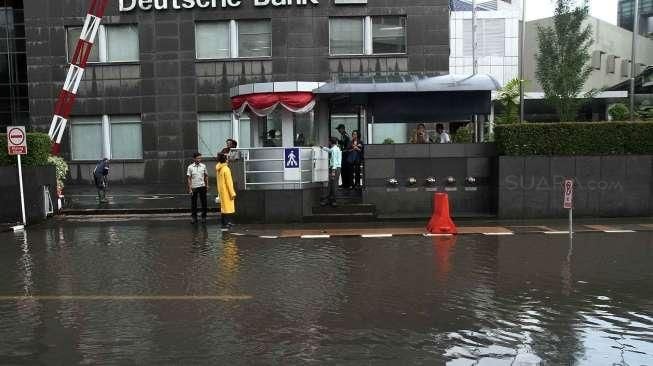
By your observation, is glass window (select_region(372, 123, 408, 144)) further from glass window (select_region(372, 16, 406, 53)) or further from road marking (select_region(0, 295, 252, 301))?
road marking (select_region(0, 295, 252, 301))

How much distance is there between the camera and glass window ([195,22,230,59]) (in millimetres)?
26000

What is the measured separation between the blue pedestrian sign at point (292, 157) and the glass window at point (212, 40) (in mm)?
13150

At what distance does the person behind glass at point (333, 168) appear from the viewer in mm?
14523

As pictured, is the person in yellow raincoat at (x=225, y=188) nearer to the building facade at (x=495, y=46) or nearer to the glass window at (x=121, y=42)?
the glass window at (x=121, y=42)

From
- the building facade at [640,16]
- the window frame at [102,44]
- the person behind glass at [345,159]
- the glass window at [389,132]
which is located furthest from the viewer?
the building facade at [640,16]

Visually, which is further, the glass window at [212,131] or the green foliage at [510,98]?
the green foliage at [510,98]

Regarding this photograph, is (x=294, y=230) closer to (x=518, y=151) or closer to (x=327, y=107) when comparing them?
(x=327, y=107)

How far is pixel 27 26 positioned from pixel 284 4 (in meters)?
11.2

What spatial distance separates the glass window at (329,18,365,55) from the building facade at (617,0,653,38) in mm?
15335

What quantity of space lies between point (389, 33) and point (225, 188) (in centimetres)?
1464

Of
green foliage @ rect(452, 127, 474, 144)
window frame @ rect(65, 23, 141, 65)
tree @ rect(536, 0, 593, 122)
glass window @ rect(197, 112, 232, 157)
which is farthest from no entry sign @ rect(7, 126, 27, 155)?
tree @ rect(536, 0, 593, 122)

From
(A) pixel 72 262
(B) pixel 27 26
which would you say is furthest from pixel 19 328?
(B) pixel 27 26

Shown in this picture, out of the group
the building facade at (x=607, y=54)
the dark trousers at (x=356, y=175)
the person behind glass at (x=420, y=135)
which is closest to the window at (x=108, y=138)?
the dark trousers at (x=356, y=175)

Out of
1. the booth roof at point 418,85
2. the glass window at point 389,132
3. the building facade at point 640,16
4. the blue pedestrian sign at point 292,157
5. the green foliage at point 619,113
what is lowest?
the blue pedestrian sign at point 292,157
